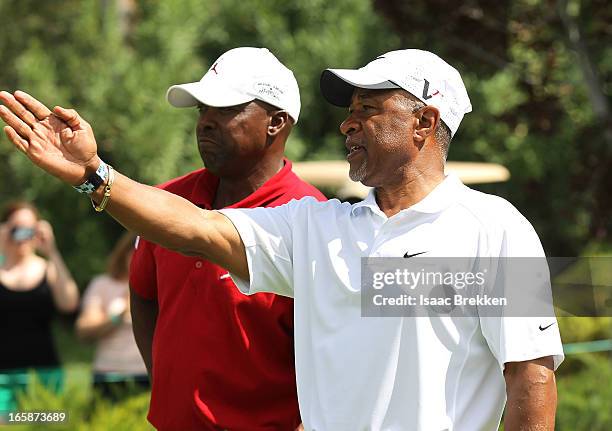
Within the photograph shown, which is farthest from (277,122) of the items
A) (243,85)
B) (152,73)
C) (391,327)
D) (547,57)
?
(152,73)

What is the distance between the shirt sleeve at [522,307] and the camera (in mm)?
3088

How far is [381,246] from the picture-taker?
129 inches

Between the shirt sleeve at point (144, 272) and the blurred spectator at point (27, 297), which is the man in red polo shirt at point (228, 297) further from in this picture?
the blurred spectator at point (27, 297)

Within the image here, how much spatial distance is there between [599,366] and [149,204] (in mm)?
5881

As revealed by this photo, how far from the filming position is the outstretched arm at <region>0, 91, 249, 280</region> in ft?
9.78

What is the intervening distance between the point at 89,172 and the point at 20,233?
491 centimetres

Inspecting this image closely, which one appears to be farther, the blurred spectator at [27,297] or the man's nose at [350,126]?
the blurred spectator at [27,297]

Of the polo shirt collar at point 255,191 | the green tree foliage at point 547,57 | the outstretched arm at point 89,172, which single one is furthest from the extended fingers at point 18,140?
the green tree foliage at point 547,57

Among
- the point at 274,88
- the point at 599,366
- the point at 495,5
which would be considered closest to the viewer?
the point at 274,88

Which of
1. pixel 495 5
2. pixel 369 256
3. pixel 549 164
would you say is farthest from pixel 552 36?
pixel 369 256

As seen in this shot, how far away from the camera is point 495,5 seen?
9898 mm

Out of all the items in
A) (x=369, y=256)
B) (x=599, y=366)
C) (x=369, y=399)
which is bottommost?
(x=599, y=366)

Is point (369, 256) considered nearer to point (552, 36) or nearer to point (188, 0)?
point (552, 36)

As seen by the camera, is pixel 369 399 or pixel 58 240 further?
pixel 58 240
